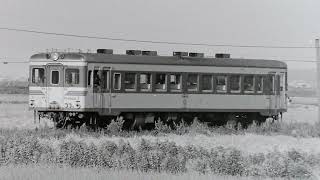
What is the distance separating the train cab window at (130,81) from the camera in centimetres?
2458

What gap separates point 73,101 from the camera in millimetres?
23906

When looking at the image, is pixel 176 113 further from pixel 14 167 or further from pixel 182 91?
pixel 14 167

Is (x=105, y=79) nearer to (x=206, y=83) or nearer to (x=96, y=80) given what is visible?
(x=96, y=80)

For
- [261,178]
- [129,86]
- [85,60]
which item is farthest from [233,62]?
[261,178]

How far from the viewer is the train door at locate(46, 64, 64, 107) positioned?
24203 mm

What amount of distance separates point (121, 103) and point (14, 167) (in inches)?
443

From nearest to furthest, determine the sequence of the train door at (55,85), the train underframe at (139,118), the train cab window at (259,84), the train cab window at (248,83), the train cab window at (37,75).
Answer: the train door at (55,85), the train underframe at (139,118), the train cab window at (37,75), the train cab window at (248,83), the train cab window at (259,84)

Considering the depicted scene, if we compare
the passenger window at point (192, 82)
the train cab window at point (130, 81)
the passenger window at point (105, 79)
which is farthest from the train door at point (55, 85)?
the passenger window at point (192, 82)

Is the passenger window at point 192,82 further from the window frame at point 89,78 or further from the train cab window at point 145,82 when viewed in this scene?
the window frame at point 89,78

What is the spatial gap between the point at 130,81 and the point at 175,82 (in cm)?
215

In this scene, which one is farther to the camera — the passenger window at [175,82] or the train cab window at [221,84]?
the train cab window at [221,84]

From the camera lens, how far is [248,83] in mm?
27688

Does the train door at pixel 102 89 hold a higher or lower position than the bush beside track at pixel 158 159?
higher

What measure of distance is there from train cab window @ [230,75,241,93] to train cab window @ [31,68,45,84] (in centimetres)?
845
